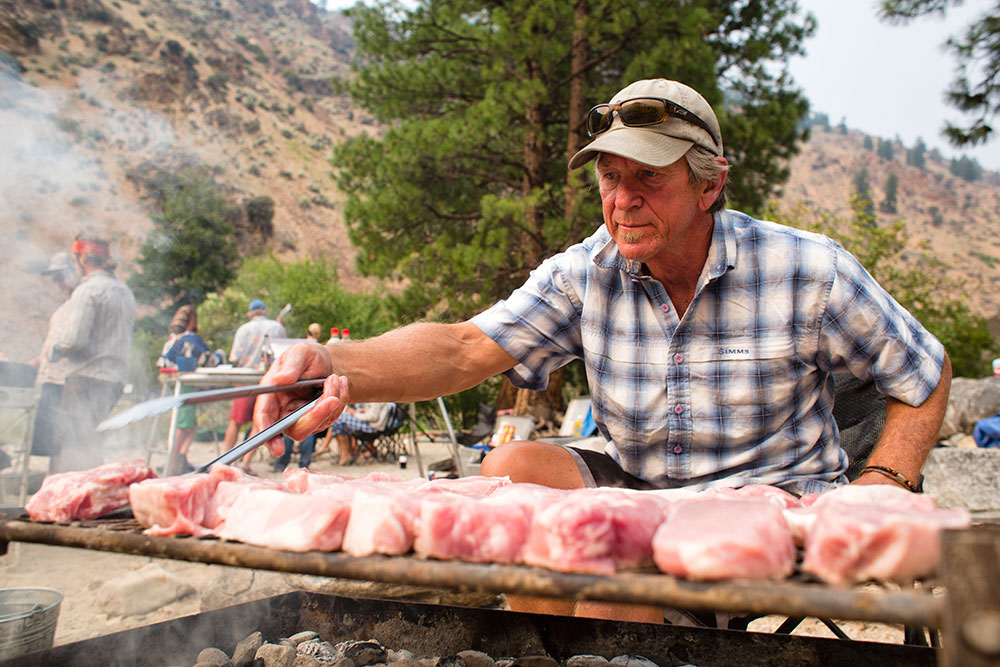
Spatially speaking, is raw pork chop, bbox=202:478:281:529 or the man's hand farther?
the man's hand

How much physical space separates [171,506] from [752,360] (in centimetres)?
173

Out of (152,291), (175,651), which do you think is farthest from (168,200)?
(175,651)

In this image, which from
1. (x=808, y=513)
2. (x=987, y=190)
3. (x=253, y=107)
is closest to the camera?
(x=808, y=513)

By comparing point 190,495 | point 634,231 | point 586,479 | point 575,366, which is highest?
point 634,231

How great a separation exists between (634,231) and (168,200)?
36.3m

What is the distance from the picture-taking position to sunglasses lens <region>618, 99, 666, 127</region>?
2.12m

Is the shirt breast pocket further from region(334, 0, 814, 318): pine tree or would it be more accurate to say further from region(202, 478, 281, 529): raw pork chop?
region(334, 0, 814, 318): pine tree

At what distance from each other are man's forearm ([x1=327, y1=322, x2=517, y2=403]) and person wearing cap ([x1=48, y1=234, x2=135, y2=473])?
11.2 ft

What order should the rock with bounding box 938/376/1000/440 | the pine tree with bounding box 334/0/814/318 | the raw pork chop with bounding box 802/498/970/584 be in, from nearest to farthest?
the raw pork chop with bounding box 802/498/970/584 < the rock with bounding box 938/376/1000/440 < the pine tree with bounding box 334/0/814/318

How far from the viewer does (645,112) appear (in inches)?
83.7

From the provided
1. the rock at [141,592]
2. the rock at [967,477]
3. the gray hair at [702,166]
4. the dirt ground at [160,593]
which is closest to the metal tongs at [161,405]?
the gray hair at [702,166]

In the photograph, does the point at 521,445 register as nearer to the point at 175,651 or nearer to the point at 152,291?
the point at 175,651

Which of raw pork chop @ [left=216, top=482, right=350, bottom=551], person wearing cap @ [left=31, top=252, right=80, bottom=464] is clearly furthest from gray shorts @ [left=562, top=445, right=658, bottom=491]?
person wearing cap @ [left=31, top=252, right=80, bottom=464]

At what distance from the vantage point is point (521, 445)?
7.57 ft
